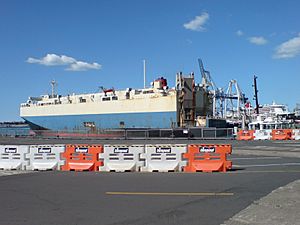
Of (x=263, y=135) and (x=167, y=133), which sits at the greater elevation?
(x=167, y=133)

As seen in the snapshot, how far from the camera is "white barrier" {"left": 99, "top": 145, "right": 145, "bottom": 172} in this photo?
1323 cm

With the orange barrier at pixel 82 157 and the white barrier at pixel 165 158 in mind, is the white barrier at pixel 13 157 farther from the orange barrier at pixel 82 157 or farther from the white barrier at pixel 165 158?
the white barrier at pixel 165 158

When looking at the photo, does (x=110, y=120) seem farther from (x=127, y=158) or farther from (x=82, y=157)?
(x=127, y=158)

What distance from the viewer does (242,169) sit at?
13.4 meters

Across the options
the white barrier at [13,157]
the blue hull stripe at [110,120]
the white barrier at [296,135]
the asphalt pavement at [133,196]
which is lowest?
the asphalt pavement at [133,196]

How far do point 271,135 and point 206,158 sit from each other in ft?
85.5

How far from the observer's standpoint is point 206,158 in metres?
13.0

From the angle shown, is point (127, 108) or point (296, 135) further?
point (127, 108)

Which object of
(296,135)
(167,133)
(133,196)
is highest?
(167,133)

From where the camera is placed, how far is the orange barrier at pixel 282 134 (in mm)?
35844

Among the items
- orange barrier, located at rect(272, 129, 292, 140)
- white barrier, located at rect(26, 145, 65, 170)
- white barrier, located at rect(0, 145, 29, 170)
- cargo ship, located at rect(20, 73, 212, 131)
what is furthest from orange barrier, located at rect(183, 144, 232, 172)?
cargo ship, located at rect(20, 73, 212, 131)

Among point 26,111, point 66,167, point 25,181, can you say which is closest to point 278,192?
point 25,181

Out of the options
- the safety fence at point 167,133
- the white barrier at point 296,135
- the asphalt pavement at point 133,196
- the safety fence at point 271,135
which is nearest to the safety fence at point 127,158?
the asphalt pavement at point 133,196

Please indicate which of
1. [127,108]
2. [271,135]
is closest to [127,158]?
[271,135]
